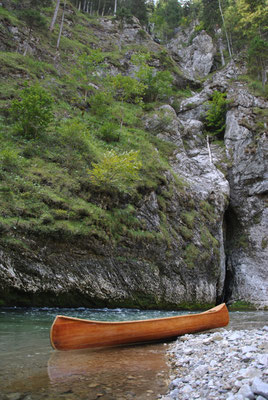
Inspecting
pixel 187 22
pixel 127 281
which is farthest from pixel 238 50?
pixel 127 281

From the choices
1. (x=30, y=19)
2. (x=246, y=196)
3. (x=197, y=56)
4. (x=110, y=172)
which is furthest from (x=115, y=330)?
(x=197, y=56)

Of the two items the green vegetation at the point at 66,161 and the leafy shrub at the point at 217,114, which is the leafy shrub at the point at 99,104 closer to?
the green vegetation at the point at 66,161

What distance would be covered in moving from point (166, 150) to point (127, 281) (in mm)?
14124

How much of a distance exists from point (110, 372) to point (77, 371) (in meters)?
0.48

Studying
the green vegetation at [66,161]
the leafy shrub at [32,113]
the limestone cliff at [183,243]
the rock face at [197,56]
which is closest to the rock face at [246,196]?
the limestone cliff at [183,243]

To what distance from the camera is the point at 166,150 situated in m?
23.0

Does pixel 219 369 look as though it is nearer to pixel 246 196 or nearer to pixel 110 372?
pixel 110 372

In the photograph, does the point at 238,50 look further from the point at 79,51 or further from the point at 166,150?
the point at 166,150

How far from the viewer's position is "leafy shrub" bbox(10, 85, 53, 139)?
550 inches

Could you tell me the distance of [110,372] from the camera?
3.85 meters

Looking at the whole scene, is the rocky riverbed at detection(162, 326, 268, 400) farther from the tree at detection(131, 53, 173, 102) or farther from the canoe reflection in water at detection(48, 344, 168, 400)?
the tree at detection(131, 53, 173, 102)

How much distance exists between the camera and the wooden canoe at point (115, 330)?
4477 mm

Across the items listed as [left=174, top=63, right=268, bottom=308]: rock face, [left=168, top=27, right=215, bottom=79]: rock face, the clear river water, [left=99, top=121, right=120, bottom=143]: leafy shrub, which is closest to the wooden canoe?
the clear river water

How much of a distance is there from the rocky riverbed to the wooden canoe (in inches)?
18.5
